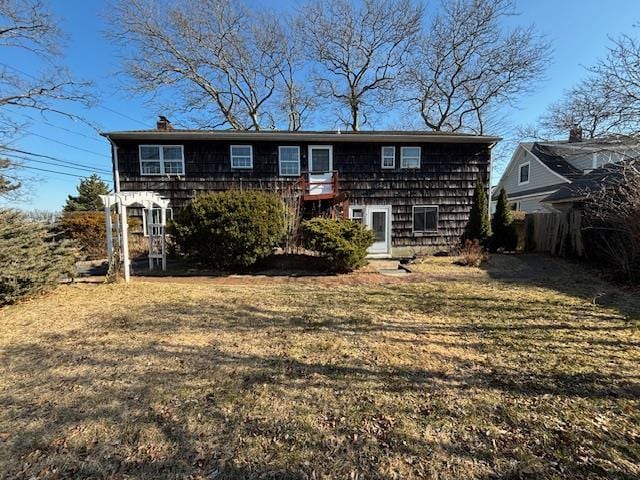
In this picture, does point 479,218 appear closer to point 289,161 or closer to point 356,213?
point 356,213

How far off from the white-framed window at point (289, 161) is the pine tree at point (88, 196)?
2102 cm

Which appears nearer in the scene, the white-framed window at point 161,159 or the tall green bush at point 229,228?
the tall green bush at point 229,228

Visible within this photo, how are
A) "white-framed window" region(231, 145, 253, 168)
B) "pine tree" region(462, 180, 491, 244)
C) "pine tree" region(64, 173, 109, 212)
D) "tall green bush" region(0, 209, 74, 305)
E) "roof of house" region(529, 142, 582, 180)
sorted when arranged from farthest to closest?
"pine tree" region(64, 173, 109, 212) < "roof of house" region(529, 142, 582, 180) < "white-framed window" region(231, 145, 253, 168) < "pine tree" region(462, 180, 491, 244) < "tall green bush" region(0, 209, 74, 305)

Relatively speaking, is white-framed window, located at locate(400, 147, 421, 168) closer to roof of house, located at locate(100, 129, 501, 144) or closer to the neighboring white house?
roof of house, located at locate(100, 129, 501, 144)

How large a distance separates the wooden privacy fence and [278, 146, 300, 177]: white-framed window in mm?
9958

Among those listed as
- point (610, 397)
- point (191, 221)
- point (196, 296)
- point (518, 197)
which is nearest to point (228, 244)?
point (191, 221)

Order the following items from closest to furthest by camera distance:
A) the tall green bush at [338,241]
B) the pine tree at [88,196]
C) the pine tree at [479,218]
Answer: the tall green bush at [338,241] → the pine tree at [479,218] → the pine tree at [88,196]

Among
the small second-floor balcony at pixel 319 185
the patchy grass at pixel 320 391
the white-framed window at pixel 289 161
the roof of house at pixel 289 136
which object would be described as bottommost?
the patchy grass at pixel 320 391

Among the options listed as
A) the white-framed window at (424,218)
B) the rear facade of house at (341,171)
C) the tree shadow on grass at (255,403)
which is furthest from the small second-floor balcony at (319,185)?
the tree shadow on grass at (255,403)

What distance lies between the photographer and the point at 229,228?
332 inches

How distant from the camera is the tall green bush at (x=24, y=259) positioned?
557 centimetres

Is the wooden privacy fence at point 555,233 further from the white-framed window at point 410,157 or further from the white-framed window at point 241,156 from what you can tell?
the white-framed window at point 241,156

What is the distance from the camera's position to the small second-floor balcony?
11713 mm

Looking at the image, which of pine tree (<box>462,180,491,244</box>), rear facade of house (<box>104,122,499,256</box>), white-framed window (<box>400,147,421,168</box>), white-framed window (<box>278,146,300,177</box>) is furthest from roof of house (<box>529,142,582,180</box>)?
white-framed window (<box>278,146,300,177</box>)
